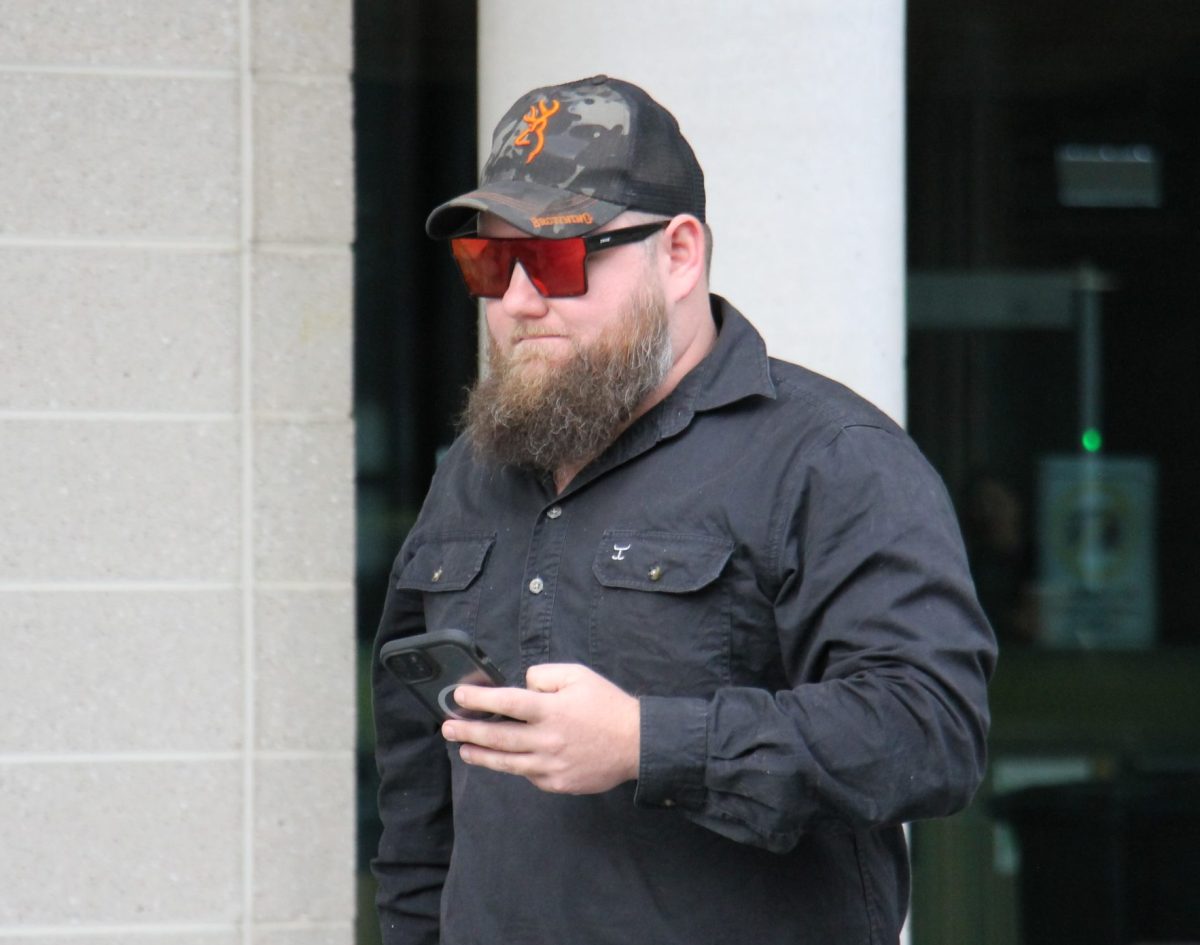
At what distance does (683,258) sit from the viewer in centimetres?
183

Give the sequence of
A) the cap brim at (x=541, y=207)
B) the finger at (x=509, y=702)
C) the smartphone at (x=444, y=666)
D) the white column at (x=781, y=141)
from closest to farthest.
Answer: the finger at (x=509, y=702) → the smartphone at (x=444, y=666) → the cap brim at (x=541, y=207) → the white column at (x=781, y=141)

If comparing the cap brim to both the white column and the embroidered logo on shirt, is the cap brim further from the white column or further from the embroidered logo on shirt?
the white column

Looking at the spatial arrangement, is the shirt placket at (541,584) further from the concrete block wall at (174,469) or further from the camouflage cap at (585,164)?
the concrete block wall at (174,469)

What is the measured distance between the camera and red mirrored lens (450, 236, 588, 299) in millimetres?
1748

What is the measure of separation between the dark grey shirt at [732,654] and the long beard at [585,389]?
0.15 ft

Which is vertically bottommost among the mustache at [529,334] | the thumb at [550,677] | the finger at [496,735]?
the finger at [496,735]

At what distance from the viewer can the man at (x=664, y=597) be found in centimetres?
151

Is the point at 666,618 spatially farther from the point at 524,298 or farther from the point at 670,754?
the point at 524,298

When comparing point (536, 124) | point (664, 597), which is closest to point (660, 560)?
point (664, 597)

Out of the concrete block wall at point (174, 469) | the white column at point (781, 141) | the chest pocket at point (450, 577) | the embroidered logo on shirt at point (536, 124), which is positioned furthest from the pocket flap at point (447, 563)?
the concrete block wall at point (174, 469)

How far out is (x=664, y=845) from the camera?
1669mm

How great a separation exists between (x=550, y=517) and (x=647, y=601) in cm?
19

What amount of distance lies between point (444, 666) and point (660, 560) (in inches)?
10.4

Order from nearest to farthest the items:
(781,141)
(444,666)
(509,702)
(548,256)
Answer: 1. (509,702)
2. (444,666)
3. (548,256)
4. (781,141)
